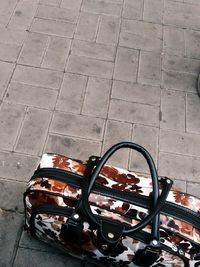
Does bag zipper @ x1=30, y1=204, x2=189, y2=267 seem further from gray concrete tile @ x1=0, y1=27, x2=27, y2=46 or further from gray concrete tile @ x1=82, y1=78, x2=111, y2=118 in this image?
gray concrete tile @ x1=0, y1=27, x2=27, y2=46

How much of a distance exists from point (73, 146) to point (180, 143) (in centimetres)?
77

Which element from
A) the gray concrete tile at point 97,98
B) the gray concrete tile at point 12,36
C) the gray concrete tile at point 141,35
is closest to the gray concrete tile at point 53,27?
the gray concrete tile at point 12,36

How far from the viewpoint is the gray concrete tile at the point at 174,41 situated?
357cm

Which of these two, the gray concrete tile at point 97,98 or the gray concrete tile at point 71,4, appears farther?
the gray concrete tile at point 71,4

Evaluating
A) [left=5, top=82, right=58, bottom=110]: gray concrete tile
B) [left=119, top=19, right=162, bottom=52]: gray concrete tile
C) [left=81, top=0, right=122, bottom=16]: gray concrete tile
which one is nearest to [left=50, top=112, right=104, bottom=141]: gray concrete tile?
[left=5, top=82, right=58, bottom=110]: gray concrete tile

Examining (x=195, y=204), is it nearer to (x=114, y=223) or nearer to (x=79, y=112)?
(x=114, y=223)

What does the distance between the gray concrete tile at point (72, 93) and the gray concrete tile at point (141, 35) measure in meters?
0.62

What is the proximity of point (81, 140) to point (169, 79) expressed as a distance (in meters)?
0.99

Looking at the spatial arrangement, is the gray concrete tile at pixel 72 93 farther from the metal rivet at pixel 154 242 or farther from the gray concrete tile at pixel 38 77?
the metal rivet at pixel 154 242

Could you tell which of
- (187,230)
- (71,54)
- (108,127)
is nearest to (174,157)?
(108,127)

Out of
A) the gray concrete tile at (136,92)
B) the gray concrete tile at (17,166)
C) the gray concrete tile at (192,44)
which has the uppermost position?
the gray concrete tile at (192,44)

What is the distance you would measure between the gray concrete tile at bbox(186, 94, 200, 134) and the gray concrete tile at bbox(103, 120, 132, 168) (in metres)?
0.47

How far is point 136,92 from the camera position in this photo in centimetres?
319

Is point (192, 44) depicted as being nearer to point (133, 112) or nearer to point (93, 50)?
point (93, 50)
